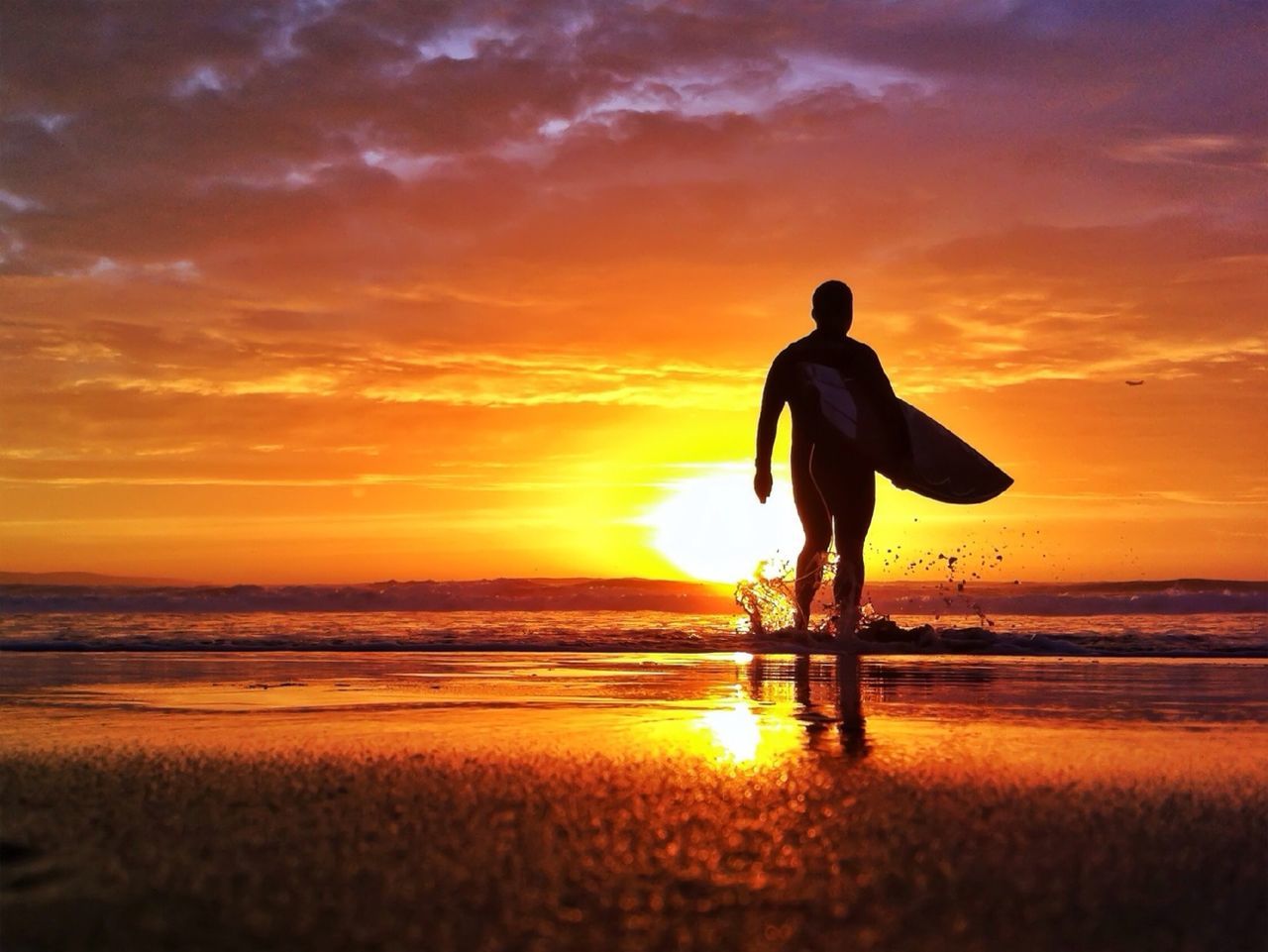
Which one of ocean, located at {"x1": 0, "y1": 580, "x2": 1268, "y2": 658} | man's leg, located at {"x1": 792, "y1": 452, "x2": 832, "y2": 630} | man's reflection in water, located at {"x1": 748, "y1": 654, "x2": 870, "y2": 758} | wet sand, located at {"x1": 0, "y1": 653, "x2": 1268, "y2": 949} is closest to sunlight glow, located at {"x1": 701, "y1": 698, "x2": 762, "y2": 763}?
wet sand, located at {"x1": 0, "y1": 653, "x2": 1268, "y2": 949}

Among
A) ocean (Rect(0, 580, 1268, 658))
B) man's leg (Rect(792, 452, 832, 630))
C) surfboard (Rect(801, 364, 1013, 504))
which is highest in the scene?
surfboard (Rect(801, 364, 1013, 504))

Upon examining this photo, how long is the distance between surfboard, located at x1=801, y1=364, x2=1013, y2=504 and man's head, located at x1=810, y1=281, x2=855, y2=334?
339 mm

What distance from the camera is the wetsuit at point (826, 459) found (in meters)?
9.48

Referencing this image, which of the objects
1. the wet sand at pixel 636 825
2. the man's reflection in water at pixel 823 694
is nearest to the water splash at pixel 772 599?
the man's reflection in water at pixel 823 694

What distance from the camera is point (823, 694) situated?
4.86m

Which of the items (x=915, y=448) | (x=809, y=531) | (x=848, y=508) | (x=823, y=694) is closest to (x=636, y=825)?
(x=823, y=694)

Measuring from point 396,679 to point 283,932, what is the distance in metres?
4.40

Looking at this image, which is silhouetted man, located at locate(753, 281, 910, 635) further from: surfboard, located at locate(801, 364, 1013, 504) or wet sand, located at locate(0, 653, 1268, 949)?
wet sand, located at locate(0, 653, 1268, 949)

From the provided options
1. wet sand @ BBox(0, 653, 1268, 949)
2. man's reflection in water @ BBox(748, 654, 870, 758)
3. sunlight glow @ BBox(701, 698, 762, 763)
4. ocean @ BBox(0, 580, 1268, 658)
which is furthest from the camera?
ocean @ BBox(0, 580, 1268, 658)

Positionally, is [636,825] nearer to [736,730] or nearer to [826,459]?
[736,730]

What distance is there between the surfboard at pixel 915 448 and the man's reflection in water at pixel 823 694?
2209mm

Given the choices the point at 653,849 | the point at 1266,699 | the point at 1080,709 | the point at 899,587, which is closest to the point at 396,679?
the point at 1080,709

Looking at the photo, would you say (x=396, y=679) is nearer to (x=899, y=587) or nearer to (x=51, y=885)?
(x=51, y=885)

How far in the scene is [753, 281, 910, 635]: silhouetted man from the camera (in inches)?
373
